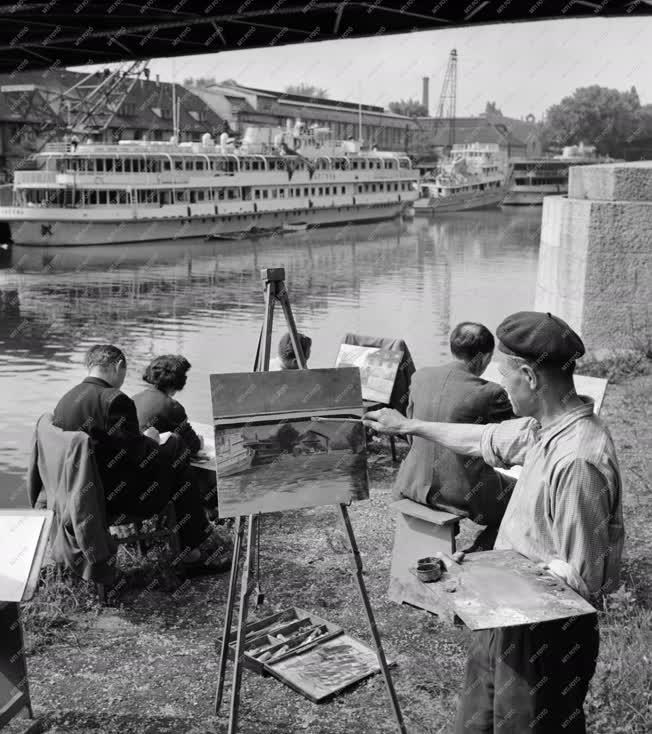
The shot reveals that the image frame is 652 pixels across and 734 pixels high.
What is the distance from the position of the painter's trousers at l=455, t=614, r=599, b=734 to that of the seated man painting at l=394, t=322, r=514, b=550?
1.90m

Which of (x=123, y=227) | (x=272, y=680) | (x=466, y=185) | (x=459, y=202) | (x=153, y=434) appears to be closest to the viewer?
(x=272, y=680)

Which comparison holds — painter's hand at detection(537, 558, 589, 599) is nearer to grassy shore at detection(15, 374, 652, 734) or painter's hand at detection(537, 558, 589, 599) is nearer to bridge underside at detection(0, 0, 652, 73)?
grassy shore at detection(15, 374, 652, 734)

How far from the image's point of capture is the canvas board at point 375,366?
271 inches

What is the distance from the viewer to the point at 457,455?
4191mm

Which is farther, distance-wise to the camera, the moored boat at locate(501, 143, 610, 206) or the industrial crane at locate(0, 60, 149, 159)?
the moored boat at locate(501, 143, 610, 206)

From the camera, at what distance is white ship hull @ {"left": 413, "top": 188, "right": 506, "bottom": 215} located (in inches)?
2286

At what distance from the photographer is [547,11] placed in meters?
5.29

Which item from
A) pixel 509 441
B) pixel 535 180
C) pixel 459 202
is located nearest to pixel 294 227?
pixel 459 202

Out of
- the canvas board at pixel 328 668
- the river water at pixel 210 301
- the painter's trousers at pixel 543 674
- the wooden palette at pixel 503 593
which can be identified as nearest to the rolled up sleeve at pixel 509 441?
the wooden palette at pixel 503 593

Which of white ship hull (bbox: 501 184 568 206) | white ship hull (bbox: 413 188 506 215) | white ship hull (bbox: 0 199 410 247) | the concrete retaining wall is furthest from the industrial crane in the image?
the concrete retaining wall

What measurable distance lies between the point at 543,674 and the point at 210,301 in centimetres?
2099

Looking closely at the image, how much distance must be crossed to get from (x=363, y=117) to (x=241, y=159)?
43.0 meters

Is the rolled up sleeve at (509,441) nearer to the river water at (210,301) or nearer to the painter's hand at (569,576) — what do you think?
the painter's hand at (569,576)

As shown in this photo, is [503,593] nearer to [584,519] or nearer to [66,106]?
[584,519]
